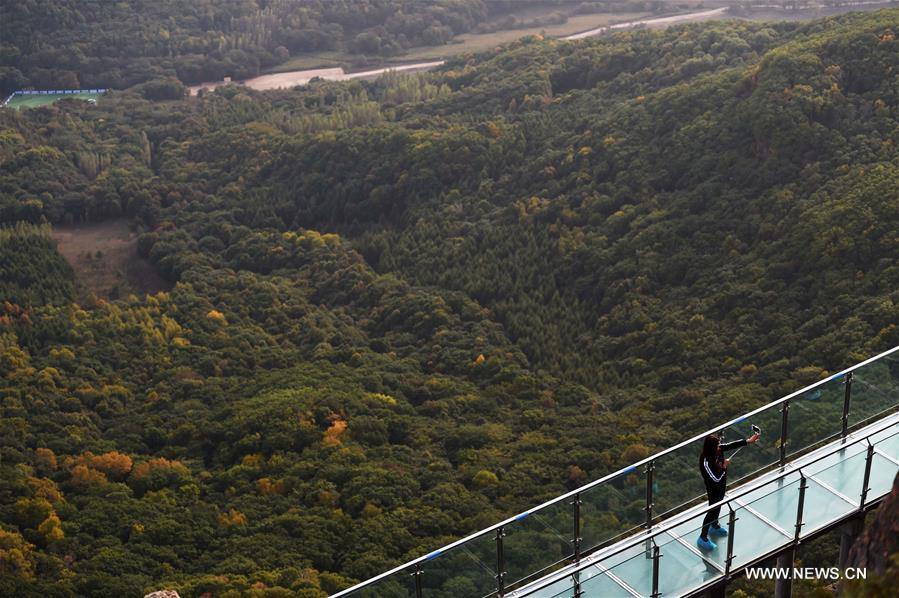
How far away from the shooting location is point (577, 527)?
680 inches

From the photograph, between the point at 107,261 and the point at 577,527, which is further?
the point at 107,261

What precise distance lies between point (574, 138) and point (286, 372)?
21731 millimetres

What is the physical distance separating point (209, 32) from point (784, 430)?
91.2 metres

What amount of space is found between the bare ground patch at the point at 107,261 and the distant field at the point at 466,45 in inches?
1318

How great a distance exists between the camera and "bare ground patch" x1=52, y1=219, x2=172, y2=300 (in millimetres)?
62125

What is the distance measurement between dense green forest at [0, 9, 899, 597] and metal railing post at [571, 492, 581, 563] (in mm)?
15654

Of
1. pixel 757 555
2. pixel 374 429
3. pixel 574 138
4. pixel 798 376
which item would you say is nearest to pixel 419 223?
pixel 574 138

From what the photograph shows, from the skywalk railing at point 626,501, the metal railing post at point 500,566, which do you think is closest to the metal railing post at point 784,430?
the skywalk railing at point 626,501

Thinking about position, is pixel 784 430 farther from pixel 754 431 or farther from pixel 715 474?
pixel 715 474

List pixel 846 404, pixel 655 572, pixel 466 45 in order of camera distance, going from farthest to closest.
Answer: pixel 466 45
pixel 846 404
pixel 655 572

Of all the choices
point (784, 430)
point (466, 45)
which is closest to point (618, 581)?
point (784, 430)

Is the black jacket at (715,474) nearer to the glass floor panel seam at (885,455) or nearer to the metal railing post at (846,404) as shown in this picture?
the glass floor panel seam at (885,455)

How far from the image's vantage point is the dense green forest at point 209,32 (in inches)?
3748

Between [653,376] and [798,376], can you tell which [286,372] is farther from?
[798,376]
